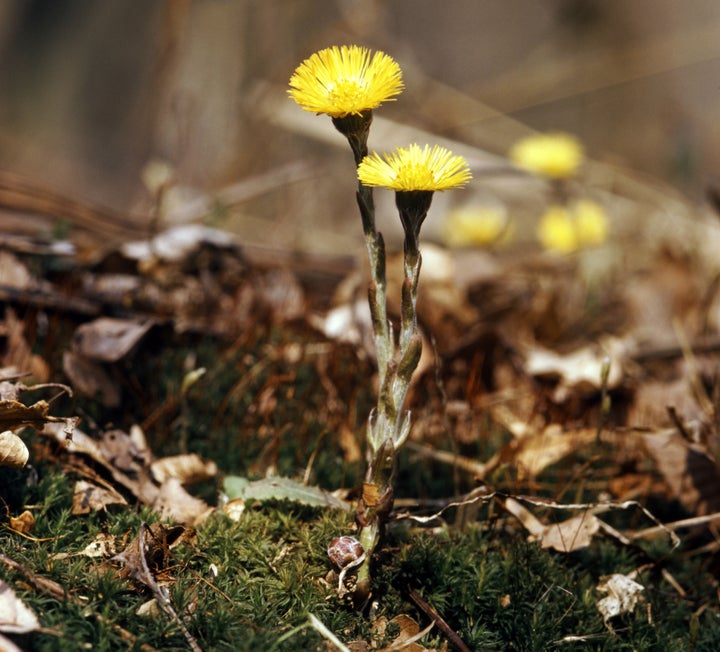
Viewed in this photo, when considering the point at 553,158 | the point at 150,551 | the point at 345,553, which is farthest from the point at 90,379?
the point at 553,158

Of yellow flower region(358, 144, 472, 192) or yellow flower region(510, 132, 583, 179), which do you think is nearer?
yellow flower region(358, 144, 472, 192)

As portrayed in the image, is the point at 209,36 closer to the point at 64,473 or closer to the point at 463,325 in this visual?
the point at 463,325

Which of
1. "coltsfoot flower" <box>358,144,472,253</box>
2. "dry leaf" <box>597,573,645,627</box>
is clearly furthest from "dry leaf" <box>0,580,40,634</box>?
"dry leaf" <box>597,573,645,627</box>

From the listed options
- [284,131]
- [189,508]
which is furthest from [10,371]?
[284,131]

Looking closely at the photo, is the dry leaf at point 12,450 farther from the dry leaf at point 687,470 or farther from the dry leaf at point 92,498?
the dry leaf at point 687,470

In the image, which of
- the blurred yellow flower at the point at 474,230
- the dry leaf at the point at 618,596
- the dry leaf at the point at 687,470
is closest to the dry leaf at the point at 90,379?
the dry leaf at the point at 618,596

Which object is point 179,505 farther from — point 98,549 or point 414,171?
point 414,171

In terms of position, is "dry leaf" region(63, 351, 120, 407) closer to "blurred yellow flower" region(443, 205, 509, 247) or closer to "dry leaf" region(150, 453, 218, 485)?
"dry leaf" region(150, 453, 218, 485)
